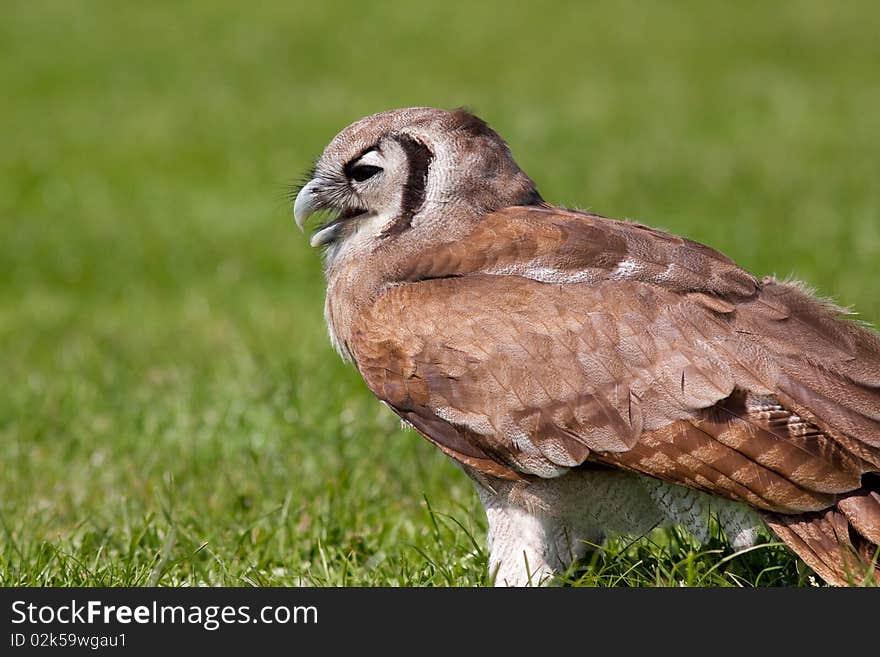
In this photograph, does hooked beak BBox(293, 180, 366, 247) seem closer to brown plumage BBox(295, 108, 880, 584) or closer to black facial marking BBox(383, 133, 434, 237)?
brown plumage BBox(295, 108, 880, 584)

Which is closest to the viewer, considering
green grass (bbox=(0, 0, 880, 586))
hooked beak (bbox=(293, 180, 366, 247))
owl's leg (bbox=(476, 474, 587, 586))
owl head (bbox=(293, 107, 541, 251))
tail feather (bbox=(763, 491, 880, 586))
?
tail feather (bbox=(763, 491, 880, 586))

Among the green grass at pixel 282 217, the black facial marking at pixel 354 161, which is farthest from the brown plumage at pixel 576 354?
the green grass at pixel 282 217

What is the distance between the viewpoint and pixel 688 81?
1658 cm

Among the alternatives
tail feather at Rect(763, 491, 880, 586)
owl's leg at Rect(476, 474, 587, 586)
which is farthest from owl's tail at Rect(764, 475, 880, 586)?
owl's leg at Rect(476, 474, 587, 586)

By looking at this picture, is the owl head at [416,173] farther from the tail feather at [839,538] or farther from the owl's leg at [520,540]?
the tail feather at [839,538]

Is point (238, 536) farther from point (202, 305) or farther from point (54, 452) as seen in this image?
point (202, 305)

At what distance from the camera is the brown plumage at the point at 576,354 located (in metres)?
3.64

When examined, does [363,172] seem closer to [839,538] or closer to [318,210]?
[318,210]

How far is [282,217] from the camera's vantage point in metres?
11.0

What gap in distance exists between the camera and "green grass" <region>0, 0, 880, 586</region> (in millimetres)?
4891

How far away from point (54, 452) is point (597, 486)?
3.26m

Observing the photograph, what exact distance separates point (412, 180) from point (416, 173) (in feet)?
0.09

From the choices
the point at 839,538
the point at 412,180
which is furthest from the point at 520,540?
the point at 412,180

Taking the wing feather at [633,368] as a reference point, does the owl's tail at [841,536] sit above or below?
below
